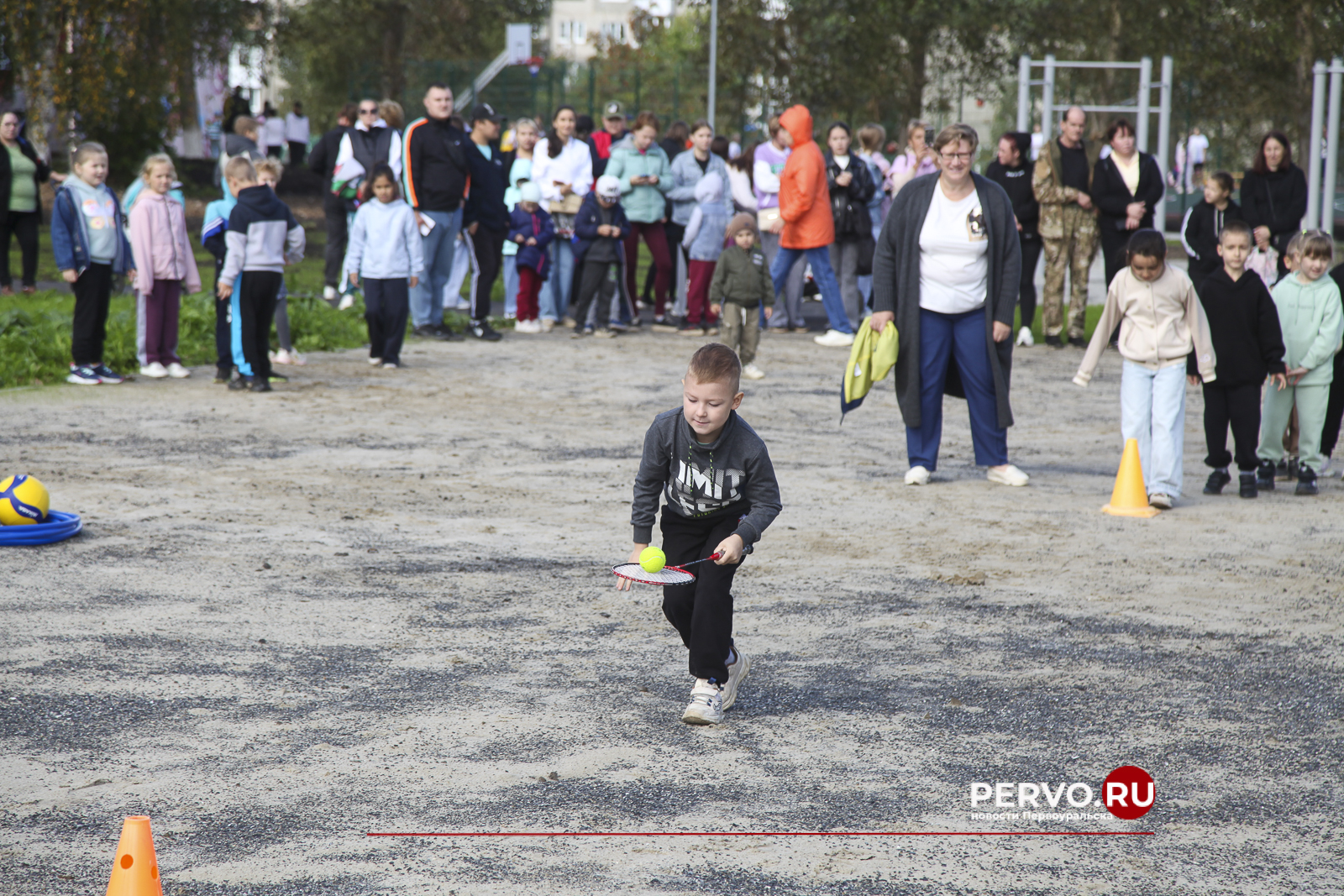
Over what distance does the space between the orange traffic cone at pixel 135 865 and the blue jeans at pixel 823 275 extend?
1222 cm

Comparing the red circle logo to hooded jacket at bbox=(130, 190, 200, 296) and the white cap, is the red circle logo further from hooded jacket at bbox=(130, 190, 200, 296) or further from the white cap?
the white cap

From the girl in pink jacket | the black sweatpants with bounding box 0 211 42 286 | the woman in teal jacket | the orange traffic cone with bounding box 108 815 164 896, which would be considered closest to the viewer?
the orange traffic cone with bounding box 108 815 164 896

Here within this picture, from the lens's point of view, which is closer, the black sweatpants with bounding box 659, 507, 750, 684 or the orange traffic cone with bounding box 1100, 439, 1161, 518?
the black sweatpants with bounding box 659, 507, 750, 684

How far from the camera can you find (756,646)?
563 cm

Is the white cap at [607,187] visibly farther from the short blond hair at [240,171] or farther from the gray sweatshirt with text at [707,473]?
the gray sweatshirt with text at [707,473]

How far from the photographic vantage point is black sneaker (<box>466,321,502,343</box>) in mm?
14797

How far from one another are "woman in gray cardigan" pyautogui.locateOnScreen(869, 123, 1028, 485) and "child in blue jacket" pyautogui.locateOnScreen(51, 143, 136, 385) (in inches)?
239

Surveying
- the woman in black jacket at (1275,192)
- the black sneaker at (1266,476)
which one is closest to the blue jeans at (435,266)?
the woman in black jacket at (1275,192)

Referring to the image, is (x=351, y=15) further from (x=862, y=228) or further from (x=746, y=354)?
(x=746, y=354)

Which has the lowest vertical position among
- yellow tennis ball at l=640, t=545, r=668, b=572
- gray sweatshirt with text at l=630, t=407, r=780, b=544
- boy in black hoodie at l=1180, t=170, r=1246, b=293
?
yellow tennis ball at l=640, t=545, r=668, b=572

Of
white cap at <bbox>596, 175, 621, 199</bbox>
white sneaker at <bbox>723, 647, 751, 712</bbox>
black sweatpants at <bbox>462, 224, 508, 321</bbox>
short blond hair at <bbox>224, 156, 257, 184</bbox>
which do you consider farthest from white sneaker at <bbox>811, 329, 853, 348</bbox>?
white sneaker at <bbox>723, 647, 751, 712</bbox>

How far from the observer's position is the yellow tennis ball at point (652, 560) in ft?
14.4

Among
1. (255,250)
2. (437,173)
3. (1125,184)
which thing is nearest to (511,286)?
(437,173)

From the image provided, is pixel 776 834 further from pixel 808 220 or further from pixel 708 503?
pixel 808 220
